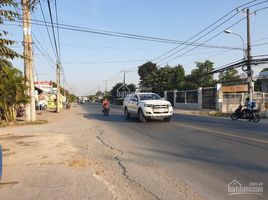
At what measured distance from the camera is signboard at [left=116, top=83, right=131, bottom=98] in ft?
370

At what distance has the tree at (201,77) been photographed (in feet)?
283

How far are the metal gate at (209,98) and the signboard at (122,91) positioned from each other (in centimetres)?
6161

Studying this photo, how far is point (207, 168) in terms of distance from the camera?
347 inches

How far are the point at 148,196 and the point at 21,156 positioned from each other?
18.3ft

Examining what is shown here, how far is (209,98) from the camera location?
48719 mm

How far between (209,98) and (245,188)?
1668 inches

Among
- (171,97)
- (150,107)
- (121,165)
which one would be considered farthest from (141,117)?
(171,97)

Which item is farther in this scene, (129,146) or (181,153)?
(129,146)

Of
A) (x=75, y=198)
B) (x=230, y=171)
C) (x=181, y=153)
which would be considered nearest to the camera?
(x=75, y=198)

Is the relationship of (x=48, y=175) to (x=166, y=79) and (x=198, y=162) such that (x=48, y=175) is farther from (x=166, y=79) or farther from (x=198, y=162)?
(x=166, y=79)

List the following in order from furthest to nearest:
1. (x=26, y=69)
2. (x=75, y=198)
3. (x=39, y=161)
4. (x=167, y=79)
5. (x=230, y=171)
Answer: (x=167, y=79) → (x=26, y=69) → (x=39, y=161) → (x=230, y=171) → (x=75, y=198)

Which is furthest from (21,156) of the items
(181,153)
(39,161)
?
(181,153)

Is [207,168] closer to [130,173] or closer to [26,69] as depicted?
[130,173]

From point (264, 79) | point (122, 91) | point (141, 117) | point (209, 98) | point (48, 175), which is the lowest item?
point (48, 175)
